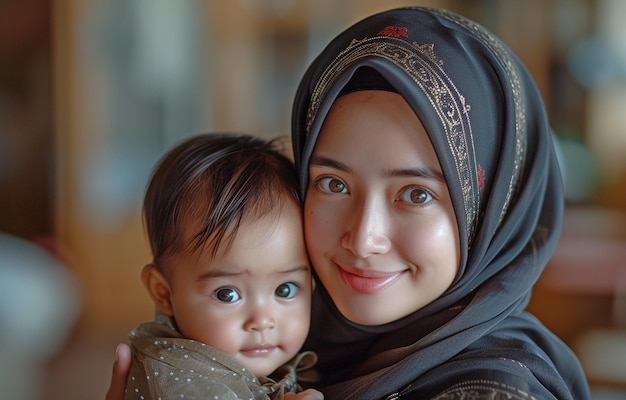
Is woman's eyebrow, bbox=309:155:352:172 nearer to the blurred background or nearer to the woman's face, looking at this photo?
the woman's face

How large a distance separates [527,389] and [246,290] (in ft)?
1.33

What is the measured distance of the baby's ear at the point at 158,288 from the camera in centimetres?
121

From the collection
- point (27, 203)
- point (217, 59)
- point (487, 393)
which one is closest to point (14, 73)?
point (27, 203)

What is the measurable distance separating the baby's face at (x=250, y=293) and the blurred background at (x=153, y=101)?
3122 millimetres

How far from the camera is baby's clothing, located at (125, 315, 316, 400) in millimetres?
1054

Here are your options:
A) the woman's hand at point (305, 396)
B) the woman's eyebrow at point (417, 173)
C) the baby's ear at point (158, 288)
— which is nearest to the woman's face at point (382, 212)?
the woman's eyebrow at point (417, 173)

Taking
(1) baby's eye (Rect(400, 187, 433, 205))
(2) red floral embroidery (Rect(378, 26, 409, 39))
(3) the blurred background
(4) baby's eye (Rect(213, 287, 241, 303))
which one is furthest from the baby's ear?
(3) the blurred background

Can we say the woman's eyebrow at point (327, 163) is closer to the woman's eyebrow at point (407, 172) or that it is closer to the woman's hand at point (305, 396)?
the woman's eyebrow at point (407, 172)

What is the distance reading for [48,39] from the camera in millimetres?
4363

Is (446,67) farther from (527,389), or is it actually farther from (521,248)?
(527,389)

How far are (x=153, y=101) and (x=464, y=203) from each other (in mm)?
3517

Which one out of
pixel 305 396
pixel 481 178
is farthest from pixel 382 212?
pixel 305 396

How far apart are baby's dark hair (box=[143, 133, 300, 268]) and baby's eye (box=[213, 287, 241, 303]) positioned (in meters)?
0.06

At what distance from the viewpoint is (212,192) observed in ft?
3.76
